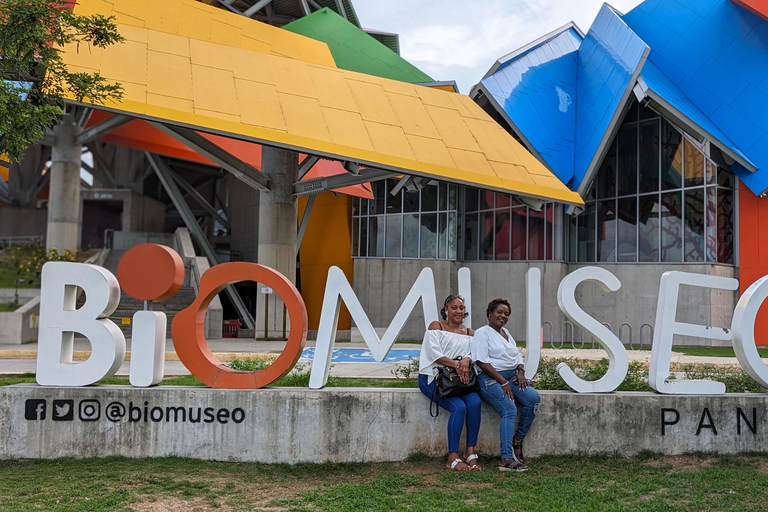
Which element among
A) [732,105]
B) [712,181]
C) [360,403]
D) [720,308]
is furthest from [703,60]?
[360,403]

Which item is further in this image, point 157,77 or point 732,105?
point 732,105

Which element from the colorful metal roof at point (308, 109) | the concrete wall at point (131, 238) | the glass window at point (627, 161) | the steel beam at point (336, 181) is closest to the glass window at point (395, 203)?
the glass window at point (627, 161)

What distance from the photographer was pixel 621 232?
92.9ft

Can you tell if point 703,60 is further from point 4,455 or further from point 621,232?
point 4,455

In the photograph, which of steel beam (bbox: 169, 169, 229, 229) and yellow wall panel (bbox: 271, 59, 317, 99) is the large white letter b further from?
steel beam (bbox: 169, 169, 229, 229)

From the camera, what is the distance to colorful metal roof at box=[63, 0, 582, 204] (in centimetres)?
1552

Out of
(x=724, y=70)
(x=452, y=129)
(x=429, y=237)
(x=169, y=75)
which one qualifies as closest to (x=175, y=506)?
(x=169, y=75)

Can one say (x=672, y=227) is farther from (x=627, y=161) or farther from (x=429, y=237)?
(x=429, y=237)

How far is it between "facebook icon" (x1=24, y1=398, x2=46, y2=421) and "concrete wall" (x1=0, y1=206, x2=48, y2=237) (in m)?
46.6

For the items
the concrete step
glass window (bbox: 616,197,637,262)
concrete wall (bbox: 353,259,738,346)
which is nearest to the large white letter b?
the concrete step

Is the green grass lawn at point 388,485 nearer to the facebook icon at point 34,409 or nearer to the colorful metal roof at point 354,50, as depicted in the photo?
the facebook icon at point 34,409

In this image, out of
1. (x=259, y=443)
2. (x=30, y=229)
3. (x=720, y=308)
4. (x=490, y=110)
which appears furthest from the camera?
(x=30, y=229)

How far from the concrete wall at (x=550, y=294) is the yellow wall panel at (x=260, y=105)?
1385 centimetres

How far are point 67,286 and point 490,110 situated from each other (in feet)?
82.5
